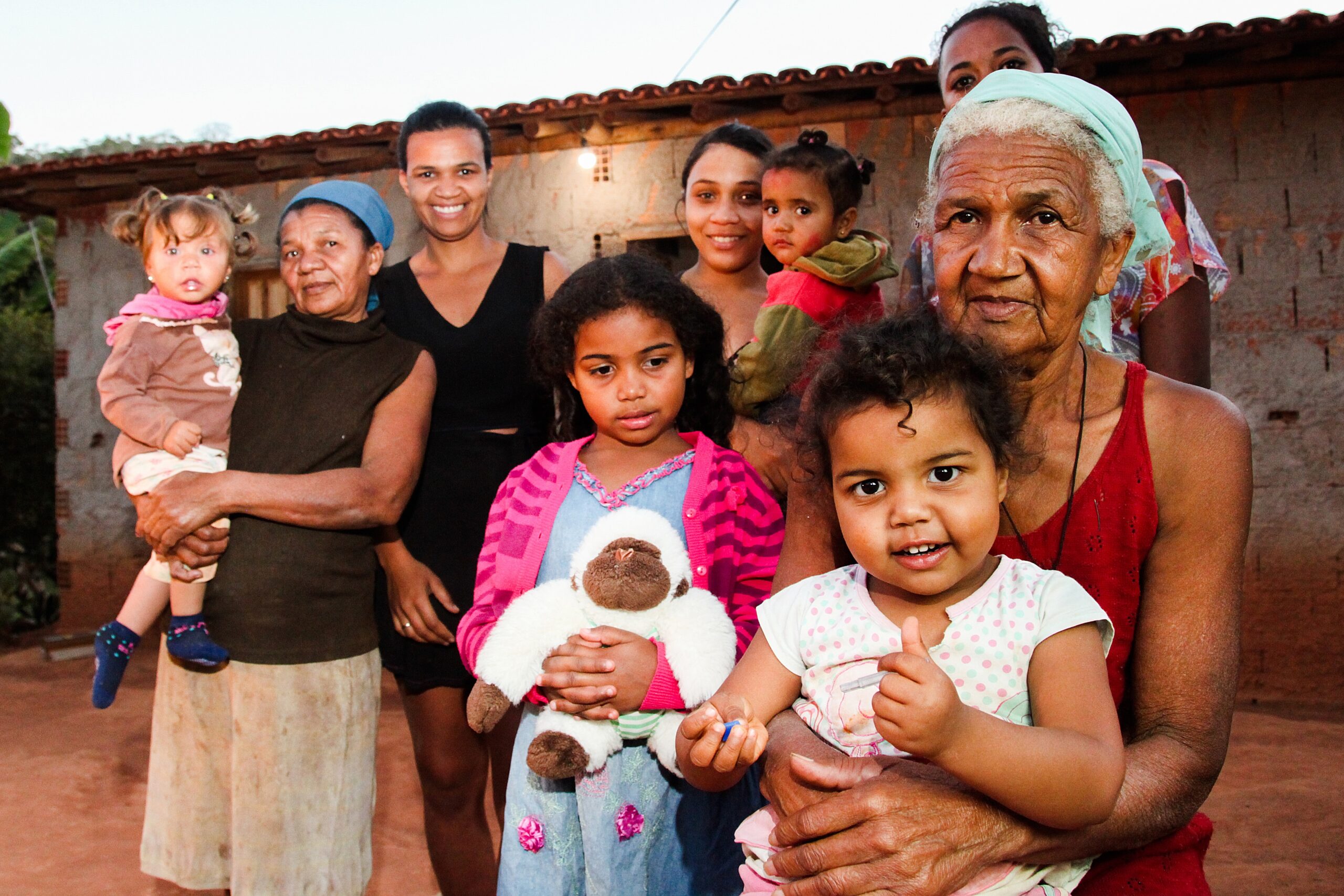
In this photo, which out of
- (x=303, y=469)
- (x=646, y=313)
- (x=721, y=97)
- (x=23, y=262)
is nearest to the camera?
(x=646, y=313)

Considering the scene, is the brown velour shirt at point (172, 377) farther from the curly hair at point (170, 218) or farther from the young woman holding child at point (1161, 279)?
the young woman holding child at point (1161, 279)

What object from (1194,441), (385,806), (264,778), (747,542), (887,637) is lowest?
(385,806)

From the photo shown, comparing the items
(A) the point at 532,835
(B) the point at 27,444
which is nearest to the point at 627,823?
(A) the point at 532,835

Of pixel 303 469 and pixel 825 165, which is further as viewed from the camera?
pixel 825 165

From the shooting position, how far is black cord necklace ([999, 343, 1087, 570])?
1896mm

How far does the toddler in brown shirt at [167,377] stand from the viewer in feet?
10.2

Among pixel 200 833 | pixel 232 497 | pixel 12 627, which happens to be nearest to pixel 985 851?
pixel 232 497

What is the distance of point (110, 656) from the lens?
3.16 m

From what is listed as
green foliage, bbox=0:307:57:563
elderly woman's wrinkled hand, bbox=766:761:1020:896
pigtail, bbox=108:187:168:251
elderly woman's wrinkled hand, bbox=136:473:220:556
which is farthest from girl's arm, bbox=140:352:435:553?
green foliage, bbox=0:307:57:563

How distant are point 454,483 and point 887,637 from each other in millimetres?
1907

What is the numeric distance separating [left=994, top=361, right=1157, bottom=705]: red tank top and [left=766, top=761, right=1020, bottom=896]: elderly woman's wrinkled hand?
0.47 meters

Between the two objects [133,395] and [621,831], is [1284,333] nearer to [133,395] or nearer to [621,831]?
[621,831]

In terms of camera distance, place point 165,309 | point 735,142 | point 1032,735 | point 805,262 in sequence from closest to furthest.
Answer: point 1032,735
point 805,262
point 165,309
point 735,142

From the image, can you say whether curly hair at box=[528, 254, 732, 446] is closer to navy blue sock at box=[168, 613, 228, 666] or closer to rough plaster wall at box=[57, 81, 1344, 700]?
navy blue sock at box=[168, 613, 228, 666]
